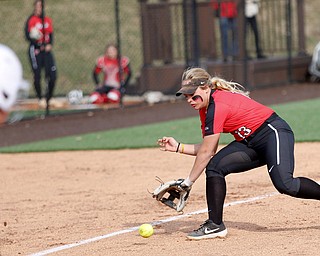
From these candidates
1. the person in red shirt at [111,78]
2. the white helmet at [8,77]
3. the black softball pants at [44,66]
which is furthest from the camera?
the person in red shirt at [111,78]

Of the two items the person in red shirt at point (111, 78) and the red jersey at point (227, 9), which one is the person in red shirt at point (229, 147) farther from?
the red jersey at point (227, 9)

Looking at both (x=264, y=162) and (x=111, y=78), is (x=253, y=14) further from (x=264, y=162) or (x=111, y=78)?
(x=264, y=162)

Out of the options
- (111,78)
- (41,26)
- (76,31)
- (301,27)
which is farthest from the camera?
(76,31)

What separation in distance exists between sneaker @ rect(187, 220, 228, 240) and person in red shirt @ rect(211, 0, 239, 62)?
14.0 meters

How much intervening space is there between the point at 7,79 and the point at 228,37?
57.7 feet

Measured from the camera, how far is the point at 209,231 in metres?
7.36

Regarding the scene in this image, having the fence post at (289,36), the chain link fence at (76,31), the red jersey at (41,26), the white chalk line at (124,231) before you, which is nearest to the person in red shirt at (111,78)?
the red jersey at (41,26)

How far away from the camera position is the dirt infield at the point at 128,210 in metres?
7.27

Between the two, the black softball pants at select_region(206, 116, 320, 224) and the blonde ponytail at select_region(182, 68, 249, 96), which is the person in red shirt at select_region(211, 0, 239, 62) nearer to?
the blonde ponytail at select_region(182, 68, 249, 96)

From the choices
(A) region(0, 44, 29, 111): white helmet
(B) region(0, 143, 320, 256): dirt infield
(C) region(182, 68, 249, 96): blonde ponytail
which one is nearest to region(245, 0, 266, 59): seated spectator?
(B) region(0, 143, 320, 256): dirt infield

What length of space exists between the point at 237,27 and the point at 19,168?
9.88m

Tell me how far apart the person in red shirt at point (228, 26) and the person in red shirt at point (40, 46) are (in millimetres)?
4427

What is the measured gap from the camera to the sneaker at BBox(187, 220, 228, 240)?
736 centimetres

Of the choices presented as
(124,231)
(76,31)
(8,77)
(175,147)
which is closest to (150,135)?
(124,231)
